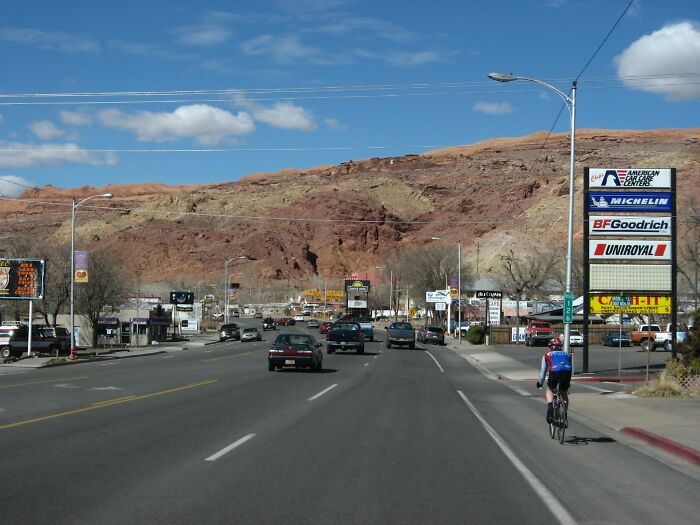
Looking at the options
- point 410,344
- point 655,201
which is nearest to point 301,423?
point 655,201

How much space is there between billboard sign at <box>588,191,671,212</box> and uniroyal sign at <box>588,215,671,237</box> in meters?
0.35

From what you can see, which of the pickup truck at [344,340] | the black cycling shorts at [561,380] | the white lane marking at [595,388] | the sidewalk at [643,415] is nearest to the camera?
the sidewalk at [643,415]

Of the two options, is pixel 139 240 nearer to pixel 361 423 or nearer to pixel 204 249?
pixel 204 249

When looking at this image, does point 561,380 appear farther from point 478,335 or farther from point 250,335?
point 250,335

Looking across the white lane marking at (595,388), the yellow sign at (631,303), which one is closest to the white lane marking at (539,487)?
the white lane marking at (595,388)

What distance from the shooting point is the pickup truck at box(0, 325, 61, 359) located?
44.5 metres

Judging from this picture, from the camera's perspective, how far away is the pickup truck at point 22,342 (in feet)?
146

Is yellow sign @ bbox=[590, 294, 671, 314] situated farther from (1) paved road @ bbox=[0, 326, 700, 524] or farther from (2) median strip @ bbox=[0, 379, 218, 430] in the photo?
(2) median strip @ bbox=[0, 379, 218, 430]

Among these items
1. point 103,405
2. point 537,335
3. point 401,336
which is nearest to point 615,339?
point 537,335

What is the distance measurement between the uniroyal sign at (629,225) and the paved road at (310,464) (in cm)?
1363

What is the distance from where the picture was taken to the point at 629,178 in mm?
31781

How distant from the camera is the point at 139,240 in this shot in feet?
538

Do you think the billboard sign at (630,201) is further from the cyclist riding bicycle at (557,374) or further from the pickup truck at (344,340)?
the cyclist riding bicycle at (557,374)

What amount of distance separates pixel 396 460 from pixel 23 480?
4.79 m
